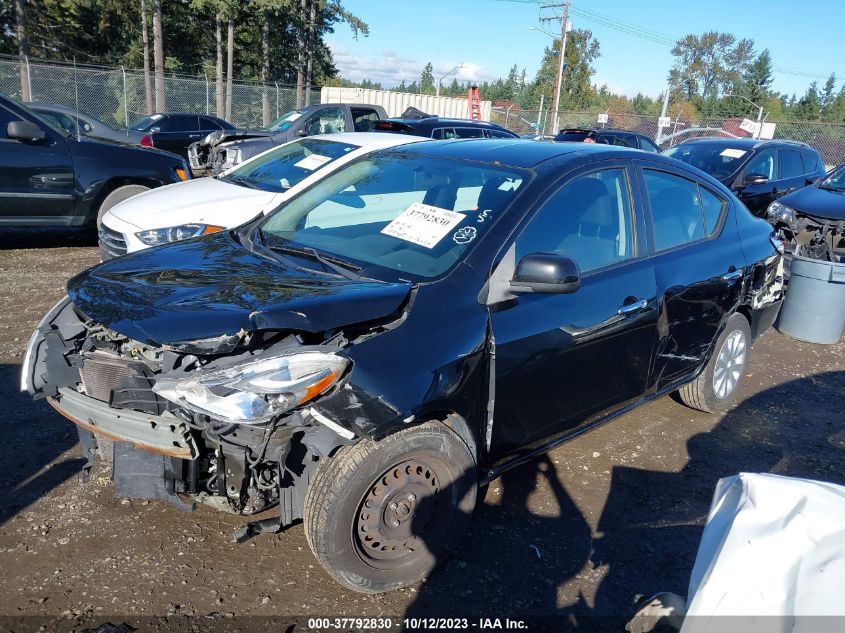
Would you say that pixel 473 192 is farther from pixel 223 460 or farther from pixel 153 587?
A: pixel 153 587

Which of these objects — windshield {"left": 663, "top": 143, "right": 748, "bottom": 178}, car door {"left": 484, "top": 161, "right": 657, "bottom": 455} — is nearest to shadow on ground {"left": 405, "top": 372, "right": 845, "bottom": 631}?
car door {"left": 484, "top": 161, "right": 657, "bottom": 455}

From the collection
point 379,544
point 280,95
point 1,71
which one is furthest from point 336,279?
point 280,95

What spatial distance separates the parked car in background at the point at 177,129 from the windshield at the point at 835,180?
14231 millimetres

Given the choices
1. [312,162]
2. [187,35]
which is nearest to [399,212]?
[312,162]

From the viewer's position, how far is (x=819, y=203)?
765cm

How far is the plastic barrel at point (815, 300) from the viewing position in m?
6.37

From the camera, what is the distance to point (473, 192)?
3266mm

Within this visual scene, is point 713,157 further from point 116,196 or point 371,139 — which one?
point 116,196

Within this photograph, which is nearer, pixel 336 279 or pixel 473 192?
pixel 336 279

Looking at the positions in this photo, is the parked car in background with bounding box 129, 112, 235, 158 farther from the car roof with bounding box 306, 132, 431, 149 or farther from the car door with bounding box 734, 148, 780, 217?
the car door with bounding box 734, 148, 780, 217

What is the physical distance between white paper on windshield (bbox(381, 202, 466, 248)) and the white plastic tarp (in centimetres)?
172

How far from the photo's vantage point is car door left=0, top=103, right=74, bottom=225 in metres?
7.23

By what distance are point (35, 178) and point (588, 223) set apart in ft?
21.8

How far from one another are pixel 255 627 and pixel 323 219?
206cm
